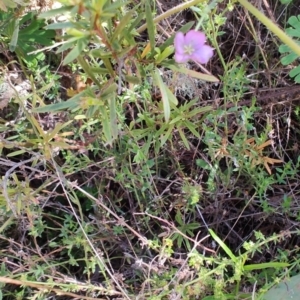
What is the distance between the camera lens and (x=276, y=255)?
1.58 metres

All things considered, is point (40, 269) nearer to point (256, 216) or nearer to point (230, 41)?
point (256, 216)

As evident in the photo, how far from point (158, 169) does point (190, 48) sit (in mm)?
599

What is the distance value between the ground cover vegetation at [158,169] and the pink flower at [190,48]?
216 mm

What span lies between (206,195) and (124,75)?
64cm

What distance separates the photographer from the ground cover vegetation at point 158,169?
1.34 metres

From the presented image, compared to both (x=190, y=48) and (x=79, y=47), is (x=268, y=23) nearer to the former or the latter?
(x=190, y=48)

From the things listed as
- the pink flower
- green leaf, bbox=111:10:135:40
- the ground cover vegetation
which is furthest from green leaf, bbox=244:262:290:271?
green leaf, bbox=111:10:135:40

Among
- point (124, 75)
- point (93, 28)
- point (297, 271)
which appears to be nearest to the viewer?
point (93, 28)

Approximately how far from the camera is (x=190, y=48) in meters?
1.05

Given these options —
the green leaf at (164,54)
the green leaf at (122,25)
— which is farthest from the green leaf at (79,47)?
the green leaf at (164,54)

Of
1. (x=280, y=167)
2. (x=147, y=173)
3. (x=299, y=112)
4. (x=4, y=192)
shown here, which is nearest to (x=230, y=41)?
(x=299, y=112)

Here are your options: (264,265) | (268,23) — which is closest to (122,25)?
(268,23)

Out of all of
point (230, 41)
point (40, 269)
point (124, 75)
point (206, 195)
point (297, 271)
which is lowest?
point (297, 271)

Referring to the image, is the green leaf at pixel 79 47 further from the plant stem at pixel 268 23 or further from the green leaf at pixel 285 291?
the green leaf at pixel 285 291
